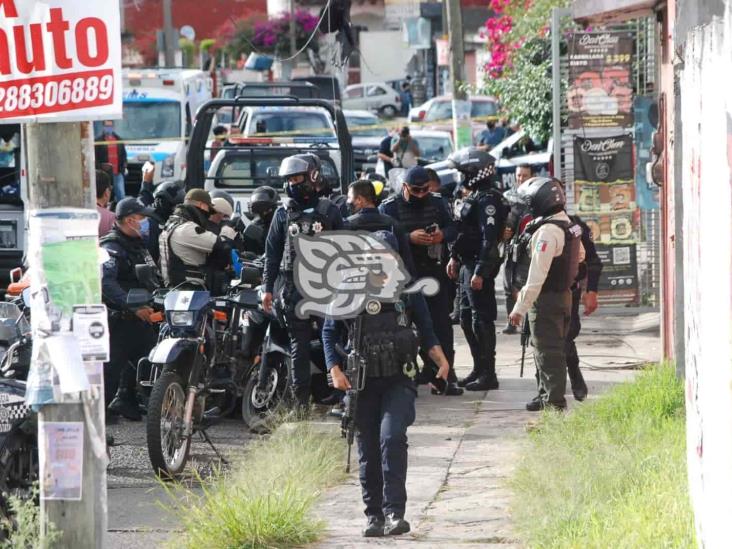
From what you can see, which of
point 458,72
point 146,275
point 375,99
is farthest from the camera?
point 375,99

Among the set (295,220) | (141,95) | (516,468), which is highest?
(141,95)

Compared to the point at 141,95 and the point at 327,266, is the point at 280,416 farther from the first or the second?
the point at 141,95

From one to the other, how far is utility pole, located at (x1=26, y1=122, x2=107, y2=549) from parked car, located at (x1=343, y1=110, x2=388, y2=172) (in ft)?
74.9

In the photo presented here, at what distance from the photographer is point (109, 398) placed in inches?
422

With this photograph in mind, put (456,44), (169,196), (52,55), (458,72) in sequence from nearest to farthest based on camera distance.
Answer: (52,55), (169,196), (456,44), (458,72)

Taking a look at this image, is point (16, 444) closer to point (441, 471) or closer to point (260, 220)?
point (441, 471)

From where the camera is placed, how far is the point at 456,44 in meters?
23.6

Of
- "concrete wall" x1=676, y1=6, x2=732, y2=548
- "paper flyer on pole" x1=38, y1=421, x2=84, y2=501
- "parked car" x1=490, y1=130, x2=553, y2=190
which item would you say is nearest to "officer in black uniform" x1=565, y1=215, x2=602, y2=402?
"concrete wall" x1=676, y1=6, x2=732, y2=548

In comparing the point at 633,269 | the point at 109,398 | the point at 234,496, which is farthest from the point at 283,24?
A: the point at 234,496

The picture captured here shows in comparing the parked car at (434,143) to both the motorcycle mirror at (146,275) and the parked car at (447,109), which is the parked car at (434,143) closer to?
the parked car at (447,109)

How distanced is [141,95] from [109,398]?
1808 cm

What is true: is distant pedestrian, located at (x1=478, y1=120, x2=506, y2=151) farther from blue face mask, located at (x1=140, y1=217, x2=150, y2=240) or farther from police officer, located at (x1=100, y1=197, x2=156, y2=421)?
police officer, located at (x1=100, y1=197, x2=156, y2=421)

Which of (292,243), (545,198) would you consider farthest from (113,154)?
(545,198)

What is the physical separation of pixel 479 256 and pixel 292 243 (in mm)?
2072
